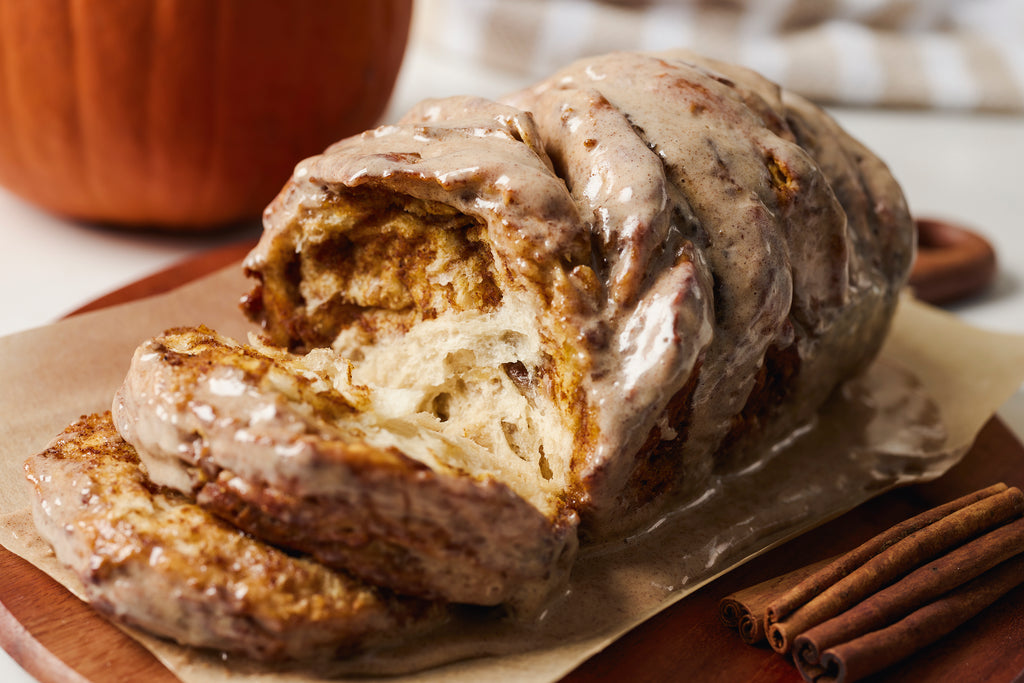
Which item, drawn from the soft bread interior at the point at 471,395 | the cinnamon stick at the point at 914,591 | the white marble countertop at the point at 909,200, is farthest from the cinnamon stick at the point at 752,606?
the white marble countertop at the point at 909,200

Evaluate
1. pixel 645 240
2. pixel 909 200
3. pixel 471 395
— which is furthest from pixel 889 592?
pixel 909 200

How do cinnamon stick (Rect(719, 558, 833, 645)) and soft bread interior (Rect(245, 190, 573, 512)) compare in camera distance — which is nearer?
cinnamon stick (Rect(719, 558, 833, 645))

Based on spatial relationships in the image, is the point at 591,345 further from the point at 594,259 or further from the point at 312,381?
the point at 312,381

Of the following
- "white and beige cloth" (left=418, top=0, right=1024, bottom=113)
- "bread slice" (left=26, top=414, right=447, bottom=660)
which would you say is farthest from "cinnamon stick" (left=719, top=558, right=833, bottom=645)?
"white and beige cloth" (left=418, top=0, right=1024, bottom=113)

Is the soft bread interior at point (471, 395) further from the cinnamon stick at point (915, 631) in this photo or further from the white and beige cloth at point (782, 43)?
the white and beige cloth at point (782, 43)

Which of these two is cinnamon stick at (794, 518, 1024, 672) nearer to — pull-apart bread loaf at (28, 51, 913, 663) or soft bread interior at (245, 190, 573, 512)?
pull-apart bread loaf at (28, 51, 913, 663)

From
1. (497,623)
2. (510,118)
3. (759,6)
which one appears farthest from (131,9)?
(759,6)

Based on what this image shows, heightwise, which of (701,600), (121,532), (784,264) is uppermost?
(784,264)
